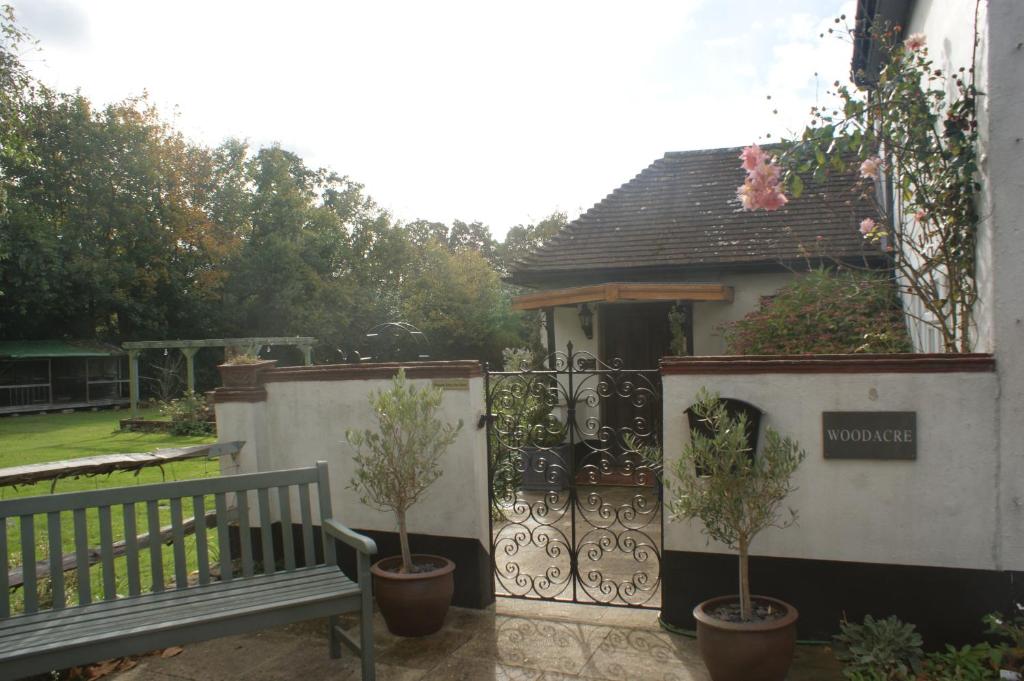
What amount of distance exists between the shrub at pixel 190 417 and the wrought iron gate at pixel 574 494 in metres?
9.21

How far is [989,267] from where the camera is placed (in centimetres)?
431

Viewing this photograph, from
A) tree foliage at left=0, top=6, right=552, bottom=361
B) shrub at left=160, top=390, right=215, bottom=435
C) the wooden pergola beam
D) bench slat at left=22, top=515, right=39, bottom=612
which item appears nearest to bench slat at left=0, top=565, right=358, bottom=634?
bench slat at left=22, top=515, right=39, bottom=612

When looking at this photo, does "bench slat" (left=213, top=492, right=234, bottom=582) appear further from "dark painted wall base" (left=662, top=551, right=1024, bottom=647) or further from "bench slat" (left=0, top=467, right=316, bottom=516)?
"dark painted wall base" (left=662, top=551, right=1024, bottom=647)

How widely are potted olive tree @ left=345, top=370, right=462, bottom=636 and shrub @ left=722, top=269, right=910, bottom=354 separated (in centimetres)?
410

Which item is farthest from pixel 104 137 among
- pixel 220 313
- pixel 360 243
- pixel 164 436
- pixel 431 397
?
pixel 431 397

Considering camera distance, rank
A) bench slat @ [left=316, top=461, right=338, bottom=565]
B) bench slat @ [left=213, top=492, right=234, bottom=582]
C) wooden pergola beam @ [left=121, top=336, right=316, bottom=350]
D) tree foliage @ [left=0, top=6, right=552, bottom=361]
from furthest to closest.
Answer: tree foliage @ [left=0, top=6, right=552, bottom=361] < wooden pergola beam @ [left=121, top=336, right=316, bottom=350] < bench slat @ [left=316, top=461, right=338, bottom=565] < bench slat @ [left=213, top=492, right=234, bottom=582]

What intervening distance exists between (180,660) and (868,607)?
426 cm

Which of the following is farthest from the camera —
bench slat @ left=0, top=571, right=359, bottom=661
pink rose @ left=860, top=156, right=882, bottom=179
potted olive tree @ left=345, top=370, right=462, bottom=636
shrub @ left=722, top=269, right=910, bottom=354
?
shrub @ left=722, top=269, right=910, bottom=354

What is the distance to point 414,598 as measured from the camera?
16.1 ft

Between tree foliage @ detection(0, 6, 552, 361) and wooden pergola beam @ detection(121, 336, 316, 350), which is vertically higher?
tree foliage @ detection(0, 6, 552, 361)

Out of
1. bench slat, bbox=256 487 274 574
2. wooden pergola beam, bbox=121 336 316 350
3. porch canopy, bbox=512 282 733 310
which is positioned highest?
porch canopy, bbox=512 282 733 310

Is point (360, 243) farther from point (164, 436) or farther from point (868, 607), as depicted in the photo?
point (868, 607)

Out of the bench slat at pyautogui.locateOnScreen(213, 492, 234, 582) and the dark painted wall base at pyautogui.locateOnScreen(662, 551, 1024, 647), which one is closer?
the dark painted wall base at pyautogui.locateOnScreen(662, 551, 1024, 647)

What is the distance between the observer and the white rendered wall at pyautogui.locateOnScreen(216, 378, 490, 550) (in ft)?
17.8
